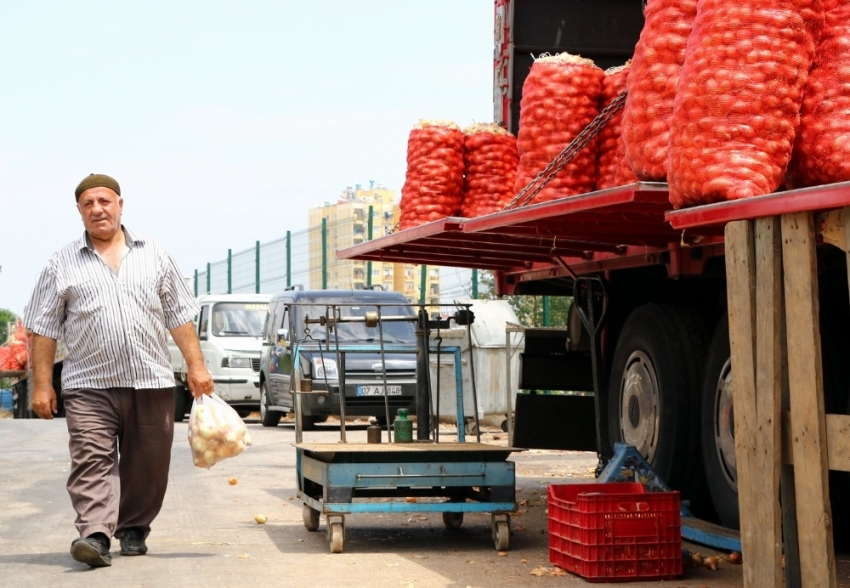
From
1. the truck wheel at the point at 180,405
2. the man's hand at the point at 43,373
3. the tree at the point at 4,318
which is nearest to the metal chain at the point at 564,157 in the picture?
the man's hand at the point at 43,373

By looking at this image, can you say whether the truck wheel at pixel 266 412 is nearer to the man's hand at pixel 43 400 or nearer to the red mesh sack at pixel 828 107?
the man's hand at pixel 43 400

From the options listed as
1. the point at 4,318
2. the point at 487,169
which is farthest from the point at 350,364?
the point at 4,318

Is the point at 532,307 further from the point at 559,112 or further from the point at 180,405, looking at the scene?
the point at 559,112

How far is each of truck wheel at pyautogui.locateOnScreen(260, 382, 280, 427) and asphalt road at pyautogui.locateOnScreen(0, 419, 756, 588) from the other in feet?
23.7

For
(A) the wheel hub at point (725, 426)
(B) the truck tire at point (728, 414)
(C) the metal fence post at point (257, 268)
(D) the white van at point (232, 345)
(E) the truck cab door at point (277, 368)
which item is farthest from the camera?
(C) the metal fence post at point (257, 268)

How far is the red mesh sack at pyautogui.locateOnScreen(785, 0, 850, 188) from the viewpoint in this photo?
18.9ft

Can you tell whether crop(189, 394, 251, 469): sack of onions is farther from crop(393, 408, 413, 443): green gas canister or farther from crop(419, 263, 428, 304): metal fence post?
crop(419, 263, 428, 304): metal fence post

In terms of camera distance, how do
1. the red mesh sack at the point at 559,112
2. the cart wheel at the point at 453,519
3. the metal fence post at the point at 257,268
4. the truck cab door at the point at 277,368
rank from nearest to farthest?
1. the red mesh sack at the point at 559,112
2. the cart wheel at the point at 453,519
3. the truck cab door at the point at 277,368
4. the metal fence post at the point at 257,268

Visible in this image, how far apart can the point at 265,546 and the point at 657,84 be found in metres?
3.40

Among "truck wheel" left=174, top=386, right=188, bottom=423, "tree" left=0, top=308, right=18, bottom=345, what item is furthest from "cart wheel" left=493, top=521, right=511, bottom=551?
"tree" left=0, top=308, right=18, bottom=345

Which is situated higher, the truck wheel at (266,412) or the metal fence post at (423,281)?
the metal fence post at (423,281)

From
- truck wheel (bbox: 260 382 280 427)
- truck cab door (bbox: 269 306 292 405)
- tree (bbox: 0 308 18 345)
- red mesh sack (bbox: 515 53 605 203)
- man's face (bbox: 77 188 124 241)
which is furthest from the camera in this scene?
tree (bbox: 0 308 18 345)

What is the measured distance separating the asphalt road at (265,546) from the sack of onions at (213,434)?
0.55 meters

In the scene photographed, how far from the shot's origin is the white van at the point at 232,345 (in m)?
21.9
